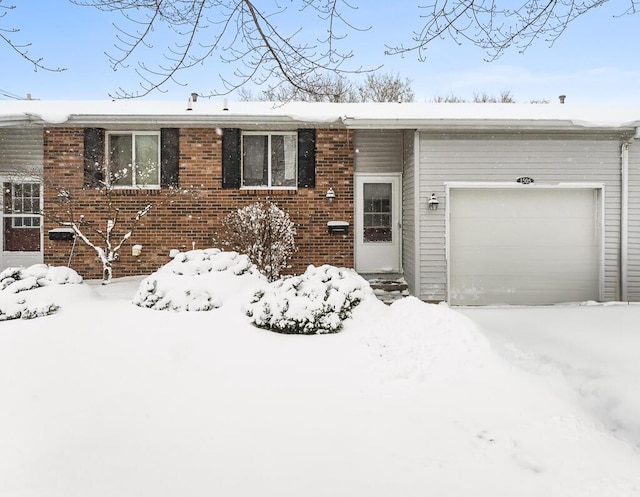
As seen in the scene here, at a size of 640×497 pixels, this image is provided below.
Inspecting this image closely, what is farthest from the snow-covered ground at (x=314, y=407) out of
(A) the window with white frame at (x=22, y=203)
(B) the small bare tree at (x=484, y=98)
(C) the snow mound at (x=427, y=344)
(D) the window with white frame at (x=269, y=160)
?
(B) the small bare tree at (x=484, y=98)

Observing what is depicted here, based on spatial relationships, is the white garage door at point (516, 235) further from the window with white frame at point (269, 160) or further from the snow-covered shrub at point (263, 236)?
the window with white frame at point (269, 160)

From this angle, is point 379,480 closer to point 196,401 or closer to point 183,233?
point 196,401

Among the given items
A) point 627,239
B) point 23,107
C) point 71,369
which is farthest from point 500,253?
point 23,107

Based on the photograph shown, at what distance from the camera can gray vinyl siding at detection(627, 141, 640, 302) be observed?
9.12 metres

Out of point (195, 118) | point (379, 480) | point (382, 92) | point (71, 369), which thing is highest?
point (382, 92)

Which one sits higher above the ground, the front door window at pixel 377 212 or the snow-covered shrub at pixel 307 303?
the front door window at pixel 377 212

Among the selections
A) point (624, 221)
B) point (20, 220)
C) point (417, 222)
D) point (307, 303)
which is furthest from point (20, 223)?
point (624, 221)

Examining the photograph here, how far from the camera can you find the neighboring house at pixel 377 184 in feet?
29.6

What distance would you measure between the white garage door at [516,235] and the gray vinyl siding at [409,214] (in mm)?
788

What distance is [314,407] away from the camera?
12.6 ft

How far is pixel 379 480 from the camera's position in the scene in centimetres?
293

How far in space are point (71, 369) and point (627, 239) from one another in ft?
32.1

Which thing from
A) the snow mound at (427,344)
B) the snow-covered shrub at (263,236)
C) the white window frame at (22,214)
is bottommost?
the snow mound at (427,344)

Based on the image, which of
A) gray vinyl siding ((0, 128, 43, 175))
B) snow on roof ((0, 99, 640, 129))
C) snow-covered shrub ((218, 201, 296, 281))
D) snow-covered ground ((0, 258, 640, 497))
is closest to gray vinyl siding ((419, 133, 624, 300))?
snow on roof ((0, 99, 640, 129))
